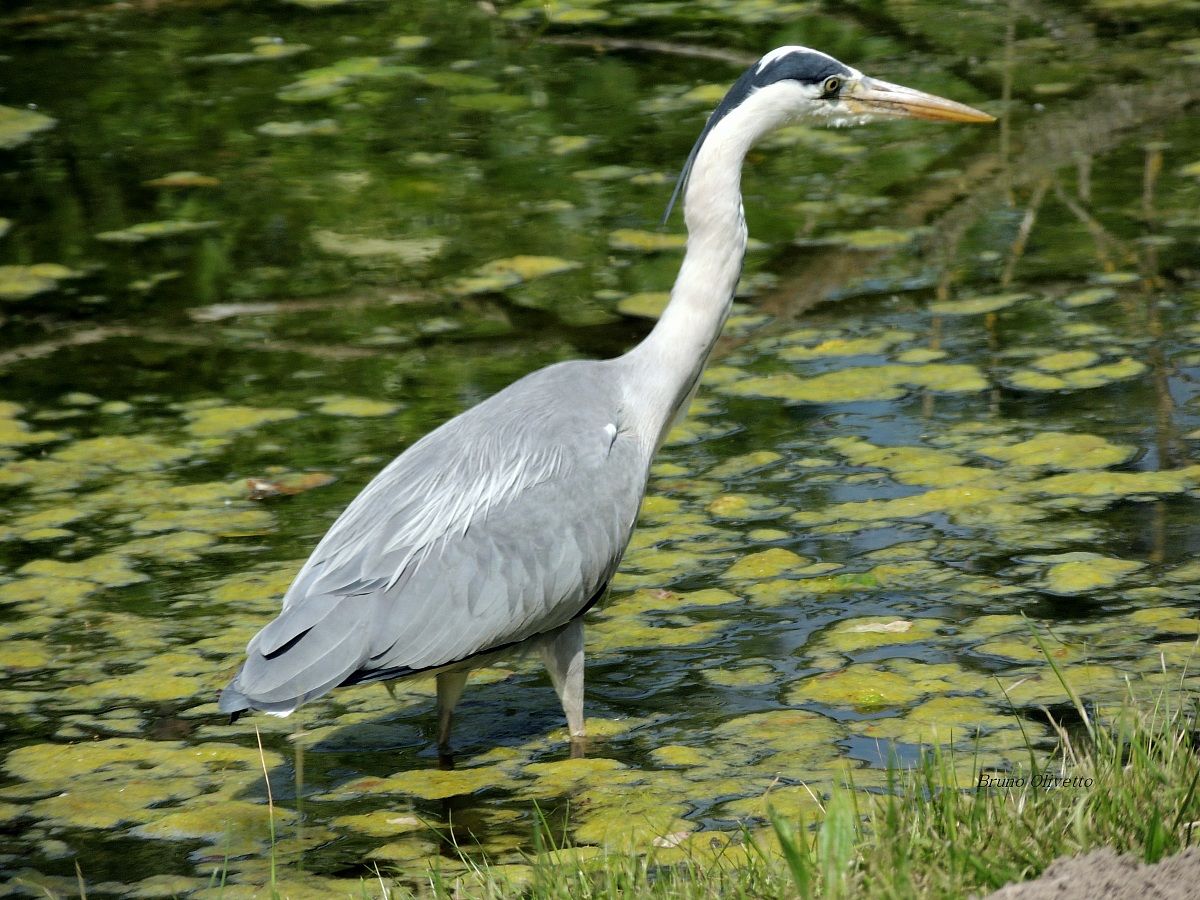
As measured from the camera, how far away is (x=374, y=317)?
24.3ft

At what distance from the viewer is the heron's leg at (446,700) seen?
14.4 ft

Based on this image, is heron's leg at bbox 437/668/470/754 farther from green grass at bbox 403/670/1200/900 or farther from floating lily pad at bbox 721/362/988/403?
floating lily pad at bbox 721/362/988/403

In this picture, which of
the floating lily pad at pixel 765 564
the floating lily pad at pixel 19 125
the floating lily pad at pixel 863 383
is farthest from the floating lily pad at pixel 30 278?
the floating lily pad at pixel 765 564

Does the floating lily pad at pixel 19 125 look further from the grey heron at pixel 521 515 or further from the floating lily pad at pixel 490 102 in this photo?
the grey heron at pixel 521 515

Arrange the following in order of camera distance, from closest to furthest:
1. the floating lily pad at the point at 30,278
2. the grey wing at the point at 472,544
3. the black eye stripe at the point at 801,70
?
the grey wing at the point at 472,544, the black eye stripe at the point at 801,70, the floating lily pad at the point at 30,278

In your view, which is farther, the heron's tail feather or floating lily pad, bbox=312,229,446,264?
floating lily pad, bbox=312,229,446,264

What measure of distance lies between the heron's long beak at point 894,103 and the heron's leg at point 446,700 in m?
2.11

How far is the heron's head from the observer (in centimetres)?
479

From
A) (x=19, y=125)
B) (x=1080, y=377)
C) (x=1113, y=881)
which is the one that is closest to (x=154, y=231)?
(x=19, y=125)

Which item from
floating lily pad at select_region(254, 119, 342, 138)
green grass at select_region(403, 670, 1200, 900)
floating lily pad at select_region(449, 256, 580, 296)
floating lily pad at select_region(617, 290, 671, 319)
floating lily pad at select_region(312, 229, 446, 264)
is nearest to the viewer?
green grass at select_region(403, 670, 1200, 900)

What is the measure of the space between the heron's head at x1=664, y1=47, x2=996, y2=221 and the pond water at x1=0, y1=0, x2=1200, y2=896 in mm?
Answer: 1209

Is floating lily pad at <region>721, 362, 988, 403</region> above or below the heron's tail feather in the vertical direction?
below

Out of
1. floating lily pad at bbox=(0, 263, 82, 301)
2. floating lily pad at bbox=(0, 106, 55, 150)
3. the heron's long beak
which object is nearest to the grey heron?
the heron's long beak

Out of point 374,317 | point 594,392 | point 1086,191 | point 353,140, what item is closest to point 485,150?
point 353,140
